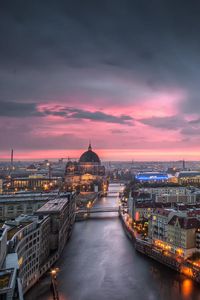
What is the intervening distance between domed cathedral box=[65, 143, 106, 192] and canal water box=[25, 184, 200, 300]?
69.6 feet

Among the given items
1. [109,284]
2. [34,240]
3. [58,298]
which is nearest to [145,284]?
[109,284]

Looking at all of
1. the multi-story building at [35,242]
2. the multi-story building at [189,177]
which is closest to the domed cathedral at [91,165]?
the multi-story building at [189,177]

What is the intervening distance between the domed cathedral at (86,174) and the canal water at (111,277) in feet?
69.6

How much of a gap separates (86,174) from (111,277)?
3279cm

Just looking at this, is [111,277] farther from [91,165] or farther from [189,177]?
[91,165]

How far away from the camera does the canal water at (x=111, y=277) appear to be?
8438mm

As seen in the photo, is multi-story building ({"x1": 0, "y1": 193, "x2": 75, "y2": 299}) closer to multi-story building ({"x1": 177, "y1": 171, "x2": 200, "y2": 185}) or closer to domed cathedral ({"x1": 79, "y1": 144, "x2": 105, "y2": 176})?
multi-story building ({"x1": 177, "y1": 171, "x2": 200, "y2": 185})

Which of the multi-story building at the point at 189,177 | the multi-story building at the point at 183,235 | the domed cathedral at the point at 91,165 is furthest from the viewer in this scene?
the domed cathedral at the point at 91,165

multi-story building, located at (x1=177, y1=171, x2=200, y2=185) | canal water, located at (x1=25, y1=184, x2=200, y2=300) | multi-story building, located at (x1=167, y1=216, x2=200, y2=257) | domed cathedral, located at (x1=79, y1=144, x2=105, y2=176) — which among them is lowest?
canal water, located at (x1=25, y1=184, x2=200, y2=300)

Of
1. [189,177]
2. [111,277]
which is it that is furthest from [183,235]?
[189,177]

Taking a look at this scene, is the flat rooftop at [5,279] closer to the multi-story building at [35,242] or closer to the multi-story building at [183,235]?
the multi-story building at [35,242]

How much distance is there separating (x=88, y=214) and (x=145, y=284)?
34.3 ft

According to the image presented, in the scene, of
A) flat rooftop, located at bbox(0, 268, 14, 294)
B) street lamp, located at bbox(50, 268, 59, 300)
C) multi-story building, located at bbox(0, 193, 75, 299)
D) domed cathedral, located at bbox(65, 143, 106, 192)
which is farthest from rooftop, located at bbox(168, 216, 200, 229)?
domed cathedral, located at bbox(65, 143, 106, 192)

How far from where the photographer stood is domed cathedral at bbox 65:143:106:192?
35484 mm
